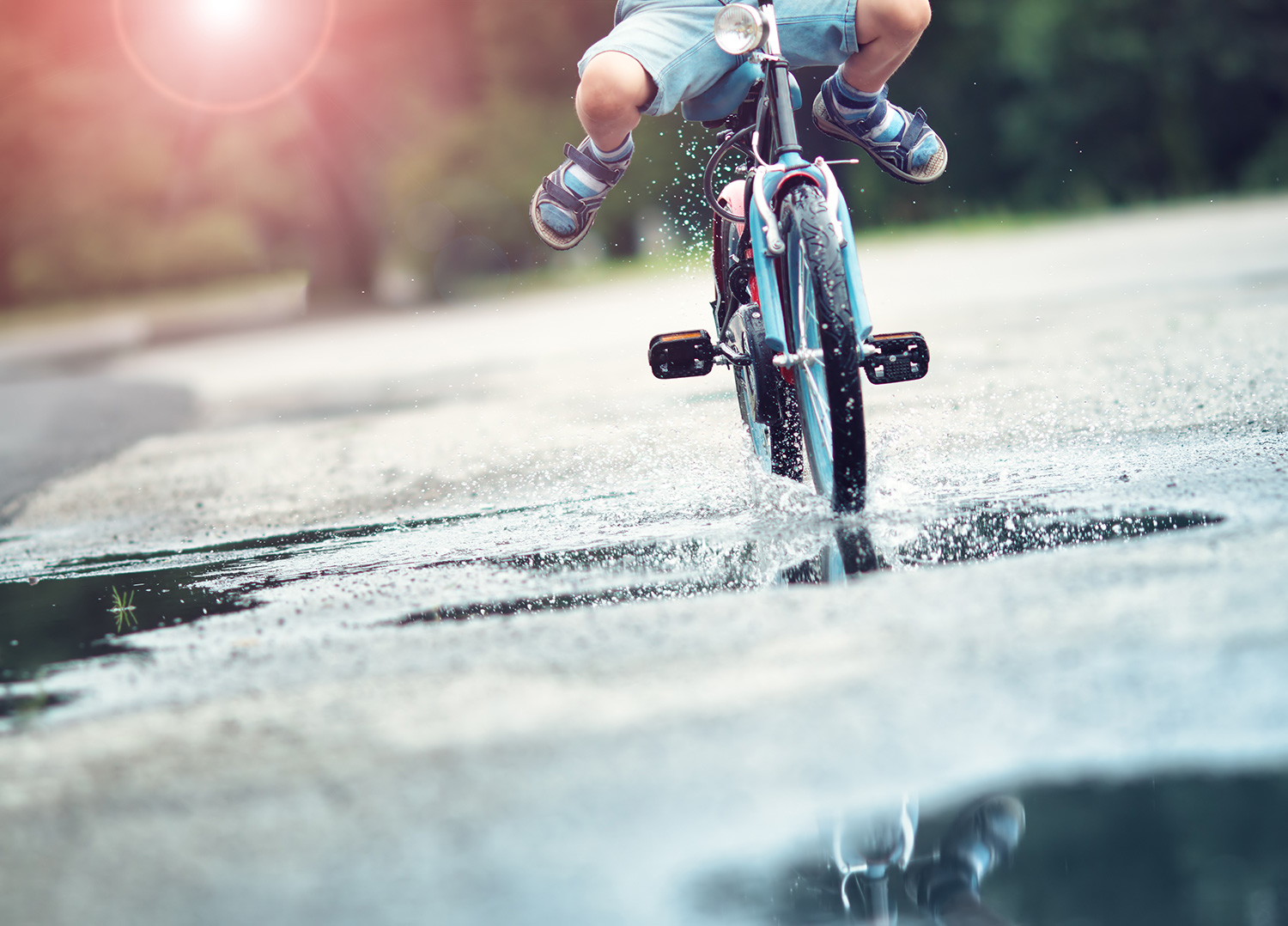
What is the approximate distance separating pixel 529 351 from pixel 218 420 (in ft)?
10.4

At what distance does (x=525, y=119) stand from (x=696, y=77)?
29.0 metres

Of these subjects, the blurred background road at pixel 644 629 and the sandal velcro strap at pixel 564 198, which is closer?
the blurred background road at pixel 644 629

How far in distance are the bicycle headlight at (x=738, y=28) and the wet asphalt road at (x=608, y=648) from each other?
4.09 ft

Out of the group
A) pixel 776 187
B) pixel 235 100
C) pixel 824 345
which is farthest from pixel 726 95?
pixel 235 100

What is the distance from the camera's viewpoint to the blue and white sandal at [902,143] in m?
4.85

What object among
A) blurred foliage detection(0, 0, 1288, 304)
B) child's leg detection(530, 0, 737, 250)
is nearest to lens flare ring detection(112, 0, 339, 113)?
blurred foliage detection(0, 0, 1288, 304)

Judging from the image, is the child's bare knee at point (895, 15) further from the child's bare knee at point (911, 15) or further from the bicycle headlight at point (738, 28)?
the bicycle headlight at point (738, 28)

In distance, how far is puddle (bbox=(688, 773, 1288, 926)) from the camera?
1950 mm

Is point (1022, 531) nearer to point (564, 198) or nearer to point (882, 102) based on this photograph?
point (882, 102)

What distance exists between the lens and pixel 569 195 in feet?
15.8

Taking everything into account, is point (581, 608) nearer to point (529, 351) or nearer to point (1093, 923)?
point (1093, 923)

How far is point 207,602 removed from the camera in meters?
4.27

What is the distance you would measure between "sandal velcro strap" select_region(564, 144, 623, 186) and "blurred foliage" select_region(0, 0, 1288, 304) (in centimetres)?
2522

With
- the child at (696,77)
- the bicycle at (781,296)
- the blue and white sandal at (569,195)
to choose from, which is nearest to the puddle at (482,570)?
the bicycle at (781,296)
